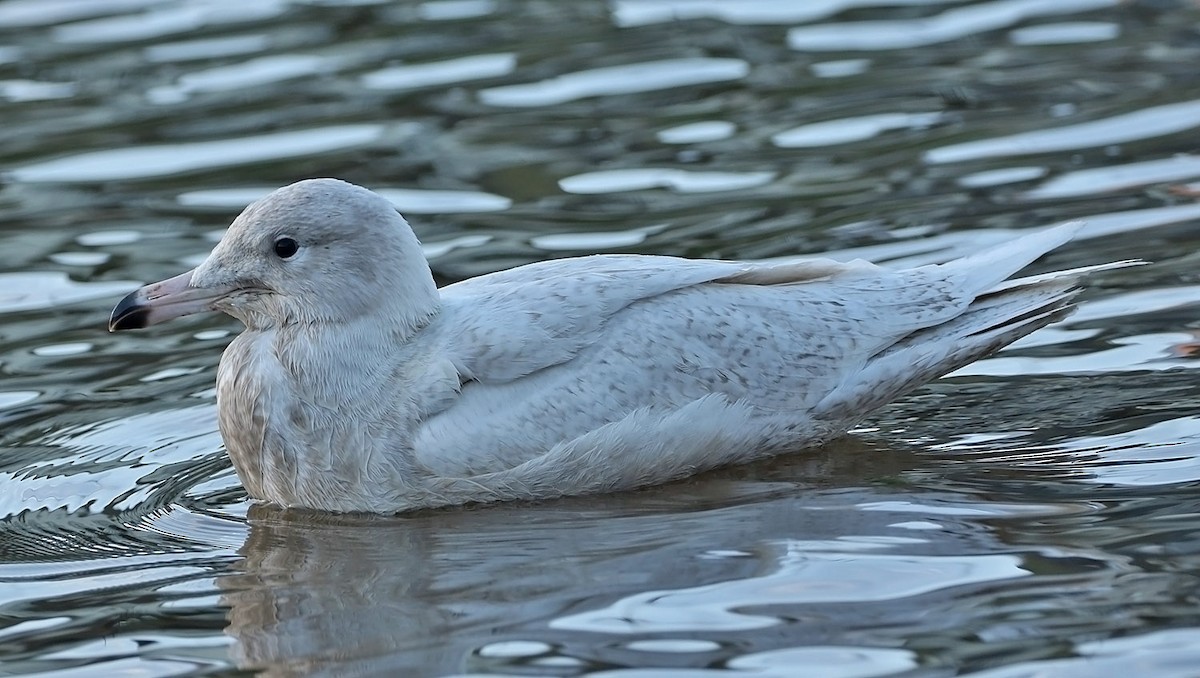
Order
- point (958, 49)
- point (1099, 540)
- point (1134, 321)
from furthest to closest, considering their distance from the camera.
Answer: point (958, 49) < point (1134, 321) < point (1099, 540)

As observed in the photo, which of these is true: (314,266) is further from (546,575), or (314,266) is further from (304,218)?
(546,575)

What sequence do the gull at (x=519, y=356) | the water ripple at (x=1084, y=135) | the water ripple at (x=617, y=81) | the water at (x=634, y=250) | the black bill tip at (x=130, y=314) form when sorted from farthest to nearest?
the water ripple at (x=617, y=81) < the water ripple at (x=1084, y=135) < the black bill tip at (x=130, y=314) < the gull at (x=519, y=356) < the water at (x=634, y=250)

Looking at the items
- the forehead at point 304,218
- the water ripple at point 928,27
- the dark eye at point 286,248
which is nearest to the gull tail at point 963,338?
the forehead at point 304,218

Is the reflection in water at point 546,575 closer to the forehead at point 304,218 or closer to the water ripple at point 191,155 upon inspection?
the forehead at point 304,218

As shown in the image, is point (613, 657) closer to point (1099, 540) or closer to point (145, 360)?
point (1099, 540)

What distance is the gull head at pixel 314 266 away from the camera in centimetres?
650

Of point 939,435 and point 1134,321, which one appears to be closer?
point 939,435

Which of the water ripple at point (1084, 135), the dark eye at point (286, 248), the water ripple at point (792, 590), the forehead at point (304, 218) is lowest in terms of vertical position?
the water ripple at point (792, 590)

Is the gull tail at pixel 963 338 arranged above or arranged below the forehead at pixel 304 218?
below

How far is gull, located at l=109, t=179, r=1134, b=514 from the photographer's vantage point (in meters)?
6.29

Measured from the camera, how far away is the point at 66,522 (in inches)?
255

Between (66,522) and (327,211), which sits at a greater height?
(327,211)

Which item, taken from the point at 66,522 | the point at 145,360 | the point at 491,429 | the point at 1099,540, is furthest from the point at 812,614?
the point at 145,360

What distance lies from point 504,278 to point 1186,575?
8.42 feet
